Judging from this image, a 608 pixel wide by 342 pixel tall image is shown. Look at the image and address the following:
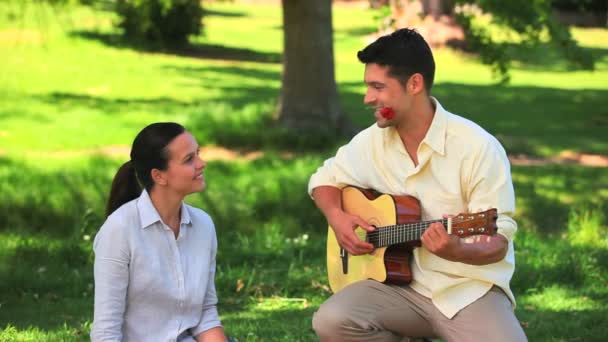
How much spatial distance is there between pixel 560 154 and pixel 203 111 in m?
4.57

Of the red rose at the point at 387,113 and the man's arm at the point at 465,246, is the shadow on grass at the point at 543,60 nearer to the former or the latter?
the red rose at the point at 387,113

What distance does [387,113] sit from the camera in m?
4.52

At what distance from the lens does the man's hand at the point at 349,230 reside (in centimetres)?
464

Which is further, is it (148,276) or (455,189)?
(455,189)

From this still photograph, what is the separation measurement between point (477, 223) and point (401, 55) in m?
0.88

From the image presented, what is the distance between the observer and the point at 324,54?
13.6m

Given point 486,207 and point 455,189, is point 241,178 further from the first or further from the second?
point 486,207

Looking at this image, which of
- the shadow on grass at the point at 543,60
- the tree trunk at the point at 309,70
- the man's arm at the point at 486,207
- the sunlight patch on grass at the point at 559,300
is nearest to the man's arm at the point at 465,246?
the man's arm at the point at 486,207

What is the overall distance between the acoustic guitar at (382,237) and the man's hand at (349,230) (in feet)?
0.10

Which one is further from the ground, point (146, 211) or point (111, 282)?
point (146, 211)

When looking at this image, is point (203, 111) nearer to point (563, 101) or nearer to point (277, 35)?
point (563, 101)

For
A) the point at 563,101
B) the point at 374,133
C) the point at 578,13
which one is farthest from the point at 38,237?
the point at 578,13

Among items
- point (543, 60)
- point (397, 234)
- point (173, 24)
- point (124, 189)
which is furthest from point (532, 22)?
point (543, 60)

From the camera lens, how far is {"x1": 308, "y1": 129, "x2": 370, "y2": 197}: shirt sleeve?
478cm
